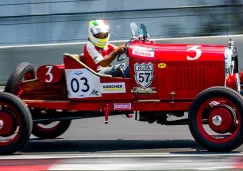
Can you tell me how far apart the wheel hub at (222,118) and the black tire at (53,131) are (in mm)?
2505

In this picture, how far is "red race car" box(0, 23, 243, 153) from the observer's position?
321 inches

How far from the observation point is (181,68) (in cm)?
858

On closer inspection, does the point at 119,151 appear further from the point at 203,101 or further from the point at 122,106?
the point at 203,101

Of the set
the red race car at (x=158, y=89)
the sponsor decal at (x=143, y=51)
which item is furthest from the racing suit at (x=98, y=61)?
the sponsor decal at (x=143, y=51)

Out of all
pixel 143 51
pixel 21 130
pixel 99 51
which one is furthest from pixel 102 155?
pixel 99 51

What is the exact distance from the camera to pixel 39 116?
9305 millimetres

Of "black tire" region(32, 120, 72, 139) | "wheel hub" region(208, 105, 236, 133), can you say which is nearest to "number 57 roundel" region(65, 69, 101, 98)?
"black tire" region(32, 120, 72, 139)

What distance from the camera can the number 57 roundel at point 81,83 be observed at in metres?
8.80

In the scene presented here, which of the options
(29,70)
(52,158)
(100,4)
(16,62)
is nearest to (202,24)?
(100,4)

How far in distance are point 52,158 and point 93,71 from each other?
133 centimetres

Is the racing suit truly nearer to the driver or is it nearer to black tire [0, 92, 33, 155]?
the driver

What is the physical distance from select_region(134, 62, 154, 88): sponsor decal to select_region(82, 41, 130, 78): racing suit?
17 cm

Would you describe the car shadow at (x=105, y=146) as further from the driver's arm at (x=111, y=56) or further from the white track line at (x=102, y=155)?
the driver's arm at (x=111, y=56)

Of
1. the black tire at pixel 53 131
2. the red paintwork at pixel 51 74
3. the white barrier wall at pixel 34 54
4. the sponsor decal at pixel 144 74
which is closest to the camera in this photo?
the sponsor decal at pixel 144 74
